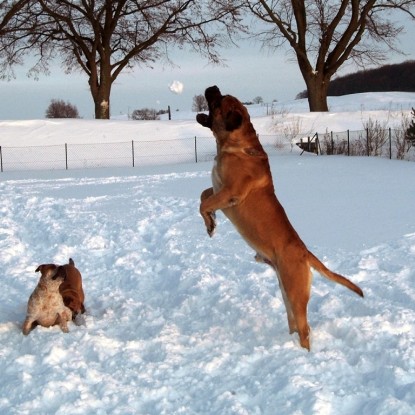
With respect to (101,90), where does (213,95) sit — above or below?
below

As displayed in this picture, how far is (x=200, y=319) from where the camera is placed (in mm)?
5656

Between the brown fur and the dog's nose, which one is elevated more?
the dog's nose

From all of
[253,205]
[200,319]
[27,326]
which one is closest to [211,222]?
[253,205]

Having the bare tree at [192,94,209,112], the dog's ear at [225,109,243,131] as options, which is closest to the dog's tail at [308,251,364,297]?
the dog's ear at [225,109,243,131]

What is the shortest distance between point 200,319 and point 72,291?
4.16 feet

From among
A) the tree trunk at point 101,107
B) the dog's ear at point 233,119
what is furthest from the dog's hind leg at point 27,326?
the tree trunk at point 101,107

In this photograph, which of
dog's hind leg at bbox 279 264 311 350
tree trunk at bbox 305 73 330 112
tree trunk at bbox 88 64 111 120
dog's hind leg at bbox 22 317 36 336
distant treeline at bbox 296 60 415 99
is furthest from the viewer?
distant treeline at bbox 296 60 415 99

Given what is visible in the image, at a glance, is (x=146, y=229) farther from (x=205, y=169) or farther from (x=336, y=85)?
(x=336, y=85)

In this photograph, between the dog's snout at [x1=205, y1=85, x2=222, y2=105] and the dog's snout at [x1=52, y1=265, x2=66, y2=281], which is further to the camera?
the dog's snout at [x1=52, y1=265, x2=66, y2=281]

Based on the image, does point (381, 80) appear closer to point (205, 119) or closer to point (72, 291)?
point (72, 291)

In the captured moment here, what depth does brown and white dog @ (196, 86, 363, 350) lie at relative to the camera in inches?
182

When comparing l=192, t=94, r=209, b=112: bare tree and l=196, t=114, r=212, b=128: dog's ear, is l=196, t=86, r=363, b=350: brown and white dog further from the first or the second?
l=192, t=94, r=209, b=112: bare tree

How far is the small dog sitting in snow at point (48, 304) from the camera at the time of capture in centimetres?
541

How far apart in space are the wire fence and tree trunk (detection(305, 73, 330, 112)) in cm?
619
